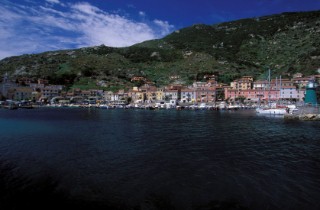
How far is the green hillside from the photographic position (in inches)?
5428

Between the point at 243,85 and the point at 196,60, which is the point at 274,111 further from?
the point at 196,60

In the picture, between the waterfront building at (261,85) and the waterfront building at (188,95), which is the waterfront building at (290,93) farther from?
the waterfront building at (188,95)

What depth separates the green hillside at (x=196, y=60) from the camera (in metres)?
138

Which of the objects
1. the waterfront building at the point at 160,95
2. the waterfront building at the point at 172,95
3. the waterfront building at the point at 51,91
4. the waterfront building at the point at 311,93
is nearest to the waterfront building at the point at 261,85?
the waterfront building at the point at 172,95

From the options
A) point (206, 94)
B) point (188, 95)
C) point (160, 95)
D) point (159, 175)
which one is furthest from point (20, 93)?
point (159, 175)

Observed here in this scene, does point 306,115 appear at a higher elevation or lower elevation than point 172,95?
lower

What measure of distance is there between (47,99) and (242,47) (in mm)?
136660

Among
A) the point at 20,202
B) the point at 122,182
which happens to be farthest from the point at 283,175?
→ the point at 20,202

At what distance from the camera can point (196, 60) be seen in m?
162

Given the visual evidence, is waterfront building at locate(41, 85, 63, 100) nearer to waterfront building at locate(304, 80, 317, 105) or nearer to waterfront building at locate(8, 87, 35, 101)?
waterfront building at locate(8, 87, 35, 101)

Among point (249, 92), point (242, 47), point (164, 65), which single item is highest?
point (242, 47)

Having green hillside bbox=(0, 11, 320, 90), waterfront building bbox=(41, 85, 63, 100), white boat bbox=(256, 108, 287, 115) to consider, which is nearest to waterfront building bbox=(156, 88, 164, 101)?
green hillside bbox=(0, 11, 320, 90)

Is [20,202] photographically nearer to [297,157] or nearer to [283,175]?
[283,175]

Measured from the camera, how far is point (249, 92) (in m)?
107
